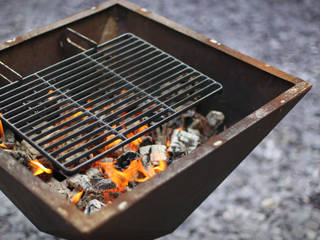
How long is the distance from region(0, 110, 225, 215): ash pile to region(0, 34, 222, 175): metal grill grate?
0.08 meters

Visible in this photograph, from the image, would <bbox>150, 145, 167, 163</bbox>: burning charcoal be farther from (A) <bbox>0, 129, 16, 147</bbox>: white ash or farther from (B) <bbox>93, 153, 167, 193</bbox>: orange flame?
(A) <bbox>0, 129, 16, 147</bbox>: white ash

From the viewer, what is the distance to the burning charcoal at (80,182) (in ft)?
6.82

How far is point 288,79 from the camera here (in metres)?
2.26

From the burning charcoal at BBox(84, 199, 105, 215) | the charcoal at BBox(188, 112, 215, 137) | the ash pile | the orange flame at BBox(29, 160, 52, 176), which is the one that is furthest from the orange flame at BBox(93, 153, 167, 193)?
the charcoal at BBox(188, 112, 215, 137)

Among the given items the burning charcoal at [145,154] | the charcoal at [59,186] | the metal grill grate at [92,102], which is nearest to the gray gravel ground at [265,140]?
the charcoal at [59,186]

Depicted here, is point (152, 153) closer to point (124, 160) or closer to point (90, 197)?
point (124, 160)

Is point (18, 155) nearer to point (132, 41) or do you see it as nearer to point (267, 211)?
point (132, 41)

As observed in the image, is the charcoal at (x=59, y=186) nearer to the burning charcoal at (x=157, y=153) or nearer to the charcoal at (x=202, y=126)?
the burning charcoal at (x=157, y=153)

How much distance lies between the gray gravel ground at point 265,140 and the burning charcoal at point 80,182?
31 centimetres

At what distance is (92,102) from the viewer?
224 centimetres

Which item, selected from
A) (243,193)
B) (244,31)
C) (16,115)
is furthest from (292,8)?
(16,115)

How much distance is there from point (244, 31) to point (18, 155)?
8.01ft

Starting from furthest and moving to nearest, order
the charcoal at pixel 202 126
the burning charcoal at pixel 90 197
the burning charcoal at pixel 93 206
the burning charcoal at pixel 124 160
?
the charcoal at pixel 202 126, the burning charcoal at pixel 124 160, the burning charcoal at pixel 90 197, the burning charcoal at pixel 93 206

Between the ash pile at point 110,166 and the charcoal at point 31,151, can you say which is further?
the charcoal at point 31,151
